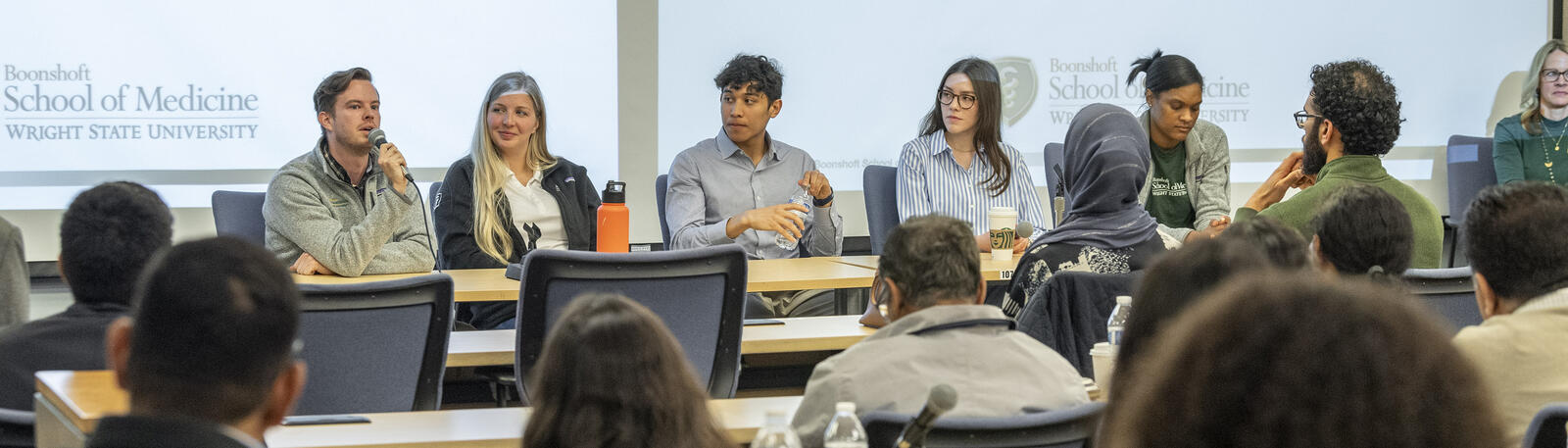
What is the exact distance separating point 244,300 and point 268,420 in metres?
0.12

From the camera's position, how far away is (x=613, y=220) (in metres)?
3.62

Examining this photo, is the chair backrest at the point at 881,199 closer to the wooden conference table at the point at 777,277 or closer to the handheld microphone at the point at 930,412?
the wooden conference table at the point at 777,277

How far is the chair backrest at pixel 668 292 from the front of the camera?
285cm

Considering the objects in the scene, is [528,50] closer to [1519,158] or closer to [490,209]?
[490,209]

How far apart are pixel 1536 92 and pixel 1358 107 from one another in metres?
3.06

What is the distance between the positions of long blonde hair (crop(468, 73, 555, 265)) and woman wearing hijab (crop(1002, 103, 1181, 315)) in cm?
158

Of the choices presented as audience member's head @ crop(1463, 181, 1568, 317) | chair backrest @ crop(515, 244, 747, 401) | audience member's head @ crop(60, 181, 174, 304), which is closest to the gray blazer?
chair backrest @ crop(515, 244, 747, 401)

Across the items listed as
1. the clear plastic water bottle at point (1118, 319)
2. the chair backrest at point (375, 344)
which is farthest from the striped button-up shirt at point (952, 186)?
the chair backrest at point (375, 344)

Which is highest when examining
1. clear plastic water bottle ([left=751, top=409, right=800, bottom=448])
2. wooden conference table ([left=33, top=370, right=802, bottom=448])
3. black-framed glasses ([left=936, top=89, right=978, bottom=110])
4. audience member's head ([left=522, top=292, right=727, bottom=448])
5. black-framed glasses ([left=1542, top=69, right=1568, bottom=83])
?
black-framed glasses ([left=1542, top=69, right=1568, bottom=83])

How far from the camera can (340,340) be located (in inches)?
103

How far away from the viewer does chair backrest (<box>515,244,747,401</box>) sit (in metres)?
2.85

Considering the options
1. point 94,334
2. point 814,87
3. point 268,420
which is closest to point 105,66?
point 814,87

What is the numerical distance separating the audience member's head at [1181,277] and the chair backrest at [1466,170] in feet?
16.1

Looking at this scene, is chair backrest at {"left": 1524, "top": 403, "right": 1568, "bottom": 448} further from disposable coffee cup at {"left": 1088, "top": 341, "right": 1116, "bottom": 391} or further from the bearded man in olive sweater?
the bearded man in olive sweater
